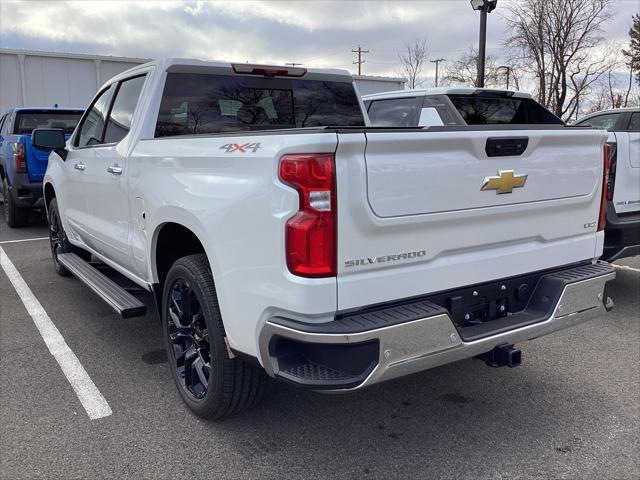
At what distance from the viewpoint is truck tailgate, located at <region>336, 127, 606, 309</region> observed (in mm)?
2348

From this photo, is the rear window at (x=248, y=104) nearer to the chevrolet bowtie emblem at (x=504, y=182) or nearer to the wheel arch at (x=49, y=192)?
the chevrolet bowtie emblem at (x=504, y=182)

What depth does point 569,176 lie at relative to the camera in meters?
3.08

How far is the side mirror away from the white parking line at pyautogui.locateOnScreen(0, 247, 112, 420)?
150 centimetres

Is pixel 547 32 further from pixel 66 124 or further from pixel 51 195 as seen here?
pixel 51 195

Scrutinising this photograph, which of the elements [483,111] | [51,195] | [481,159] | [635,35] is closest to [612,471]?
[481,159]

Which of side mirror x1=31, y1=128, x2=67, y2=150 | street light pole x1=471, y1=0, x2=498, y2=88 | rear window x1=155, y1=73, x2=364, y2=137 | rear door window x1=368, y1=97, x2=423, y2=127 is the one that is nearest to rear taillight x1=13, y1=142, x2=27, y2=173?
side mirror x1=31, y1=128, x2=67, y2=150

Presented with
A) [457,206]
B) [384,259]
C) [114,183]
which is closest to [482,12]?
[114,183]

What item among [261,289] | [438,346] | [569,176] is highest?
[569,176]

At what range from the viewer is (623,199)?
514 centimetres

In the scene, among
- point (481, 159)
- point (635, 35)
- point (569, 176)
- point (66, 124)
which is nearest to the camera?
point (481, 159)

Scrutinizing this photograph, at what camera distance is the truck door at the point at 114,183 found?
3861mm

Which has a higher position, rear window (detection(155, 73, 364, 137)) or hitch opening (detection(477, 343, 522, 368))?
rear window (detection(155, 73, 364, 137))

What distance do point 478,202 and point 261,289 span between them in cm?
110

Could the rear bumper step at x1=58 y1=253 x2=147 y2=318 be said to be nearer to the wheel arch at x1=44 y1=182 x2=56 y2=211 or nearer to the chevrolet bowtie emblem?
the wheel arch at x1=44 y1=182 x2=56 y2=211
